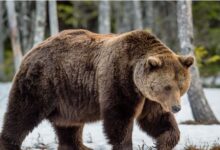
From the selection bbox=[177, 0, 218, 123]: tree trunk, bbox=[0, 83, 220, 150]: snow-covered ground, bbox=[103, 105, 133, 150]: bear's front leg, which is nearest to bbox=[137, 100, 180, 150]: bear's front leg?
bbox=[103, 105, 133, 150]: bear's front leg

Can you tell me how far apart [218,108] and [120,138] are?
7946mm

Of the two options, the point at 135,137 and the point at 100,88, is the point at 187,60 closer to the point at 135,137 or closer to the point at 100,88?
the point at 100,88

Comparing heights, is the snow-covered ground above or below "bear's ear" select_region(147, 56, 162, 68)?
Answer: below

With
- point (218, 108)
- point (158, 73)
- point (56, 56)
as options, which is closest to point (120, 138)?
point (158, 73)

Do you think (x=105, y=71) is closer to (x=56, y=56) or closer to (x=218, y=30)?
(x=56, y=56)

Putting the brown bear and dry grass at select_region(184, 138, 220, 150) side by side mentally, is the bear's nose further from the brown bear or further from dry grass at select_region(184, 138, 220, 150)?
dry grass at select_region(184, 138, 220, 150)

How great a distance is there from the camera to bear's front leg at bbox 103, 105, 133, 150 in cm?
616

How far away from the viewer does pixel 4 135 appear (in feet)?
22.9

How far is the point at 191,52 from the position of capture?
993 cm

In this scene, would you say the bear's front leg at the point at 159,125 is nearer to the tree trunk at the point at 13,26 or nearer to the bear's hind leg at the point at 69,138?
the bear's hind leg at the point at 69,138

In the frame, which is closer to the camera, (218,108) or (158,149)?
(158,149)

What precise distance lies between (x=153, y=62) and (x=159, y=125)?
35.7 inches

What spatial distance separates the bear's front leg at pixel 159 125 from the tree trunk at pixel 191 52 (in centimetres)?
366

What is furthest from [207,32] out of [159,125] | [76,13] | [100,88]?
[100,88]
